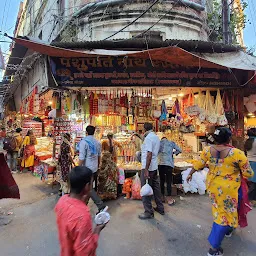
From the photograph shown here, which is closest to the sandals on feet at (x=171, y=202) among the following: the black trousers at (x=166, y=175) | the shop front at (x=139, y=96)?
the black trousers at (x=166, y=175)

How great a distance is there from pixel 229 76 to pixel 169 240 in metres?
5.09

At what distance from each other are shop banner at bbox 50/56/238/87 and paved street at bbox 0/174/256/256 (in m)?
3.15

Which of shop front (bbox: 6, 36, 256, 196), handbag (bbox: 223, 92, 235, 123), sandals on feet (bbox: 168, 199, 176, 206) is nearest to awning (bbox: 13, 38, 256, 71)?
shop front (bbox: 6, 36, 256, 196)

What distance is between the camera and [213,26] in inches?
453

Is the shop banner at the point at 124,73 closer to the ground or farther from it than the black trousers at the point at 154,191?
farther from it

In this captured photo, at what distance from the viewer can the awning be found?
214 inches

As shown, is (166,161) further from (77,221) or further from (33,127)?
(33,127)

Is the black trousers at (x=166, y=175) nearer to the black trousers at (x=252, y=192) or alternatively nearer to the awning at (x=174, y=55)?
the black trousers at (x=252, y=192)

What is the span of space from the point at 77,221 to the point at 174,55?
5.03 m

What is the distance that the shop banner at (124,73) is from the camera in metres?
6.39

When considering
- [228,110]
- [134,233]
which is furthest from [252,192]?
[134,233]

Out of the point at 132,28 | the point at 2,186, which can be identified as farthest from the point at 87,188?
the point at 132,28

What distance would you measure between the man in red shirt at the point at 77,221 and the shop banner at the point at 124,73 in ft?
16.0

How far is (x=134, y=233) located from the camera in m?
4.20
